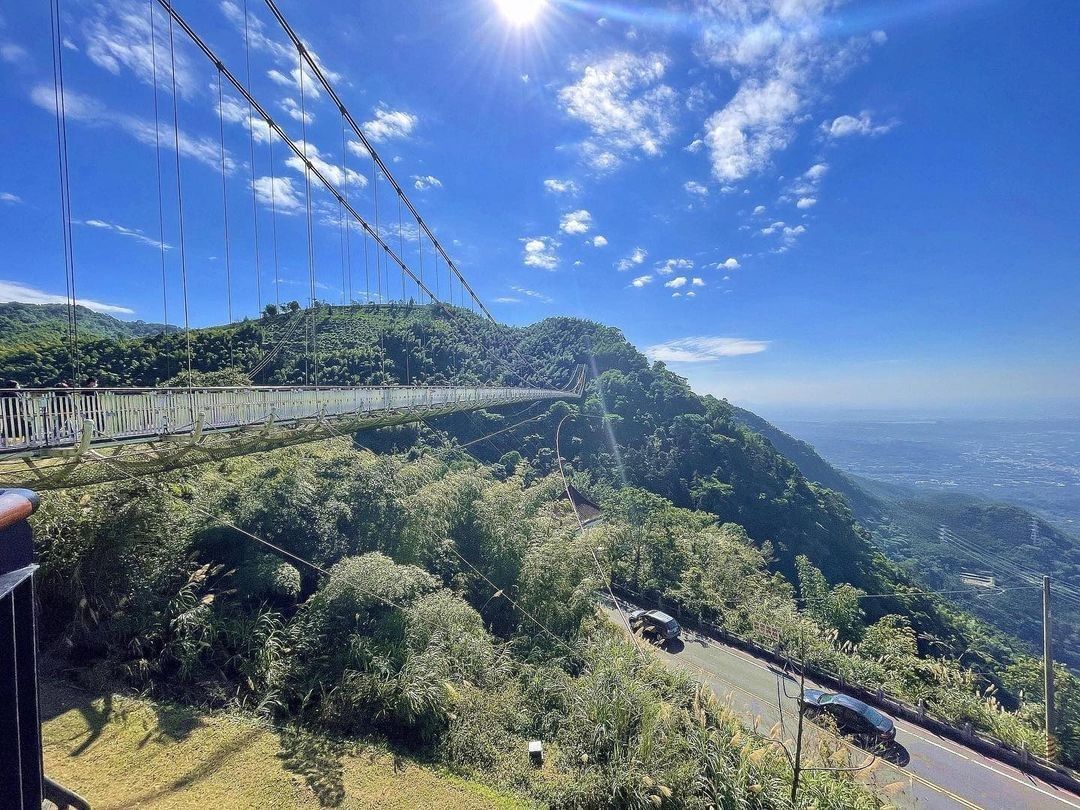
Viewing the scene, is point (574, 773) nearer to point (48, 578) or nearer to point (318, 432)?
point (318, 432)

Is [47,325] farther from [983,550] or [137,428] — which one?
[983,550]

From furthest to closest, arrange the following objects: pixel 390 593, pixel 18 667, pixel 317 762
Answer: pixel 390 593
pixel 317 762
pixel 18 667

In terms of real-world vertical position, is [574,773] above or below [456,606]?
below

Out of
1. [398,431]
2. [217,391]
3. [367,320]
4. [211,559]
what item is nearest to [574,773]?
[211,559]

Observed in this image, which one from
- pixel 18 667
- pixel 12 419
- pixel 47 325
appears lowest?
pixel 18 667

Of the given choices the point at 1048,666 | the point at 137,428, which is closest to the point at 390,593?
the point at 137,428

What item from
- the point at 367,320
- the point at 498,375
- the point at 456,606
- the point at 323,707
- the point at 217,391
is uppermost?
the point at 367,320

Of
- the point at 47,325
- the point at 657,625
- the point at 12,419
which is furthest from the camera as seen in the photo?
the point at 47,325
